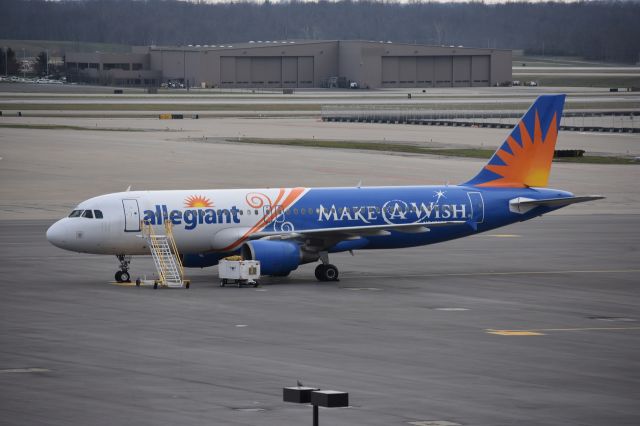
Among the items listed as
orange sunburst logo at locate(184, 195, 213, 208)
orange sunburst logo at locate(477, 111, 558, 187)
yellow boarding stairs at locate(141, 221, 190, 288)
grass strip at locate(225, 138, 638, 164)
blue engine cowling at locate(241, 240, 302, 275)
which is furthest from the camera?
grass strip at locate(225, 138, 638, 164)

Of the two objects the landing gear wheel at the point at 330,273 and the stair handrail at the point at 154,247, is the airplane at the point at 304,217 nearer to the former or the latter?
the landing gear wheel at the point at 330,273

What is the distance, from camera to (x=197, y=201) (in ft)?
163

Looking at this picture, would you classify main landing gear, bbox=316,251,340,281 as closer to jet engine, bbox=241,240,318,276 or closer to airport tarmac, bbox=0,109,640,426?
airport tarmac, bbox=0,109,640,426

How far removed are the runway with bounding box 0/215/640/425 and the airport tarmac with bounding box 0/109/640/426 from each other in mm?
85

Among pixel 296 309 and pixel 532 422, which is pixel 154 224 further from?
pixel 532 422

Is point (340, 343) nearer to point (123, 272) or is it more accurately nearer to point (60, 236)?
point (123, 272)

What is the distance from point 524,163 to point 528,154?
0.47 m

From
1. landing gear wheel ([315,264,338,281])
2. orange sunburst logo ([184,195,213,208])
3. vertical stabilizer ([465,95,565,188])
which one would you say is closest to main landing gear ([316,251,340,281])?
landing gear wheel ([315,264,338,281])

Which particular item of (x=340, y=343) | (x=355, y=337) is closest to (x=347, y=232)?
(x=355, y=337)

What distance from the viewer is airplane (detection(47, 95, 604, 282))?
4875 centimetres

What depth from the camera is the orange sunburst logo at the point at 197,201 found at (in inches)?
1947

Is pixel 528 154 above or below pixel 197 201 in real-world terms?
above

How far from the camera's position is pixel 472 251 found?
61375 millimetres

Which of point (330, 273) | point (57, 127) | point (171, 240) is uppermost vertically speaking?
point (57, 127)
